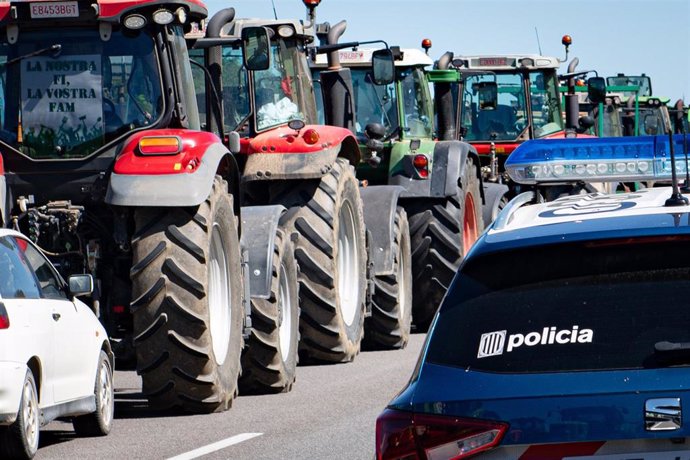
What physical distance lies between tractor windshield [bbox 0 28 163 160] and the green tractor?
5.05 m

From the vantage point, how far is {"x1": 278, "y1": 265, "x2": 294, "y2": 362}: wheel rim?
1273 cm

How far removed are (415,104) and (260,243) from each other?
699 cm

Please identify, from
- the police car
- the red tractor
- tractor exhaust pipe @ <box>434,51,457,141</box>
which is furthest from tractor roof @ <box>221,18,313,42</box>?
the police car

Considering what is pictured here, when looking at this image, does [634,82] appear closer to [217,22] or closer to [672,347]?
[217,22]

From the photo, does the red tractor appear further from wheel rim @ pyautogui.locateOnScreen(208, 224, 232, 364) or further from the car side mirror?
the car side mirror

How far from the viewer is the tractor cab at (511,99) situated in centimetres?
2295

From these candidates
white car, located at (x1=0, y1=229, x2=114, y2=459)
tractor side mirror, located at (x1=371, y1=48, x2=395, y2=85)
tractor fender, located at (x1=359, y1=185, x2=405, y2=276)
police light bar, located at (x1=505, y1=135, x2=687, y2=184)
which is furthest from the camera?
tractor fender, located at (x1=359, y1=185, x2=405, y2=276)

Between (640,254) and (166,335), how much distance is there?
6.21 m

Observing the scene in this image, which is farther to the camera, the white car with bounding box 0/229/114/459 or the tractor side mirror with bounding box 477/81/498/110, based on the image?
the tractor side mirror with bounding box 477/81/498/110

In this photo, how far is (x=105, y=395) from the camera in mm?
10320

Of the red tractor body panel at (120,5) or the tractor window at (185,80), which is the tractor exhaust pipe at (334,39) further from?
the red tractor body panel at (120,5)

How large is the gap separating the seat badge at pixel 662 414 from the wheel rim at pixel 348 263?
417 inches

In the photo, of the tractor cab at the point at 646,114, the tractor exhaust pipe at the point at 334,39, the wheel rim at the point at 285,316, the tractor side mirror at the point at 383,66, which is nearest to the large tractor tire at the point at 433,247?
the tractor exhaust pipe at the point at 334,39

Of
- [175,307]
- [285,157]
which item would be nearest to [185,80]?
[175,307]
